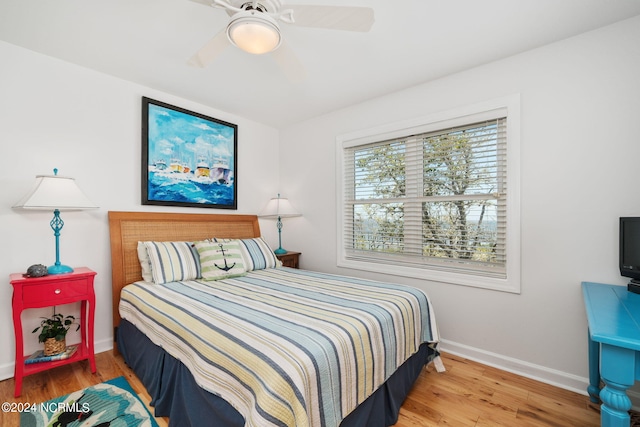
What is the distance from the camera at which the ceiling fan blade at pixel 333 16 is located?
1.43 meters

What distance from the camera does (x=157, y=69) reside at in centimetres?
246

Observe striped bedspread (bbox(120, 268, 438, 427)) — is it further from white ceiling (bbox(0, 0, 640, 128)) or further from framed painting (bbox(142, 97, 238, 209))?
white ceiling (bbox(0, 0, 640, 128))

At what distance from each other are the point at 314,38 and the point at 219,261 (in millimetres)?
1966

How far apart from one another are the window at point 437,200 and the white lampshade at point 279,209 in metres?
0.70

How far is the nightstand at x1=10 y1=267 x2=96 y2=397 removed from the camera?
189 centimetres

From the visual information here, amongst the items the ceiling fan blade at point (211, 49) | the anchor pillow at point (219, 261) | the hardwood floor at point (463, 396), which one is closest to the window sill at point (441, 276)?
the hardwood floor at point (463, 396)

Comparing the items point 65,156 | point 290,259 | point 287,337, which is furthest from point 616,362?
point 65,156

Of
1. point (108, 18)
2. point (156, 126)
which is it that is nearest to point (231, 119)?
point (156, 126)

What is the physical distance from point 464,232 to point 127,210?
3.13 m

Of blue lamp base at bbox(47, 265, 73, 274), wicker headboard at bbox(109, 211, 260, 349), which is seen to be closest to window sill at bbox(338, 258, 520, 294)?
wicker headboard at bbox(109, 211, 260, 349)

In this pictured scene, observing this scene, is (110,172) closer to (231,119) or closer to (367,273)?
(231,119)

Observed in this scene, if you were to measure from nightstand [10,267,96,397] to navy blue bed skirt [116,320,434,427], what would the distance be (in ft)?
1.08

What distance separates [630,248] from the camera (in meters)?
1.69

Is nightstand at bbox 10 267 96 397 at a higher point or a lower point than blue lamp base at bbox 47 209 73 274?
lower
